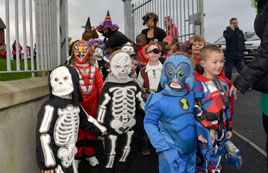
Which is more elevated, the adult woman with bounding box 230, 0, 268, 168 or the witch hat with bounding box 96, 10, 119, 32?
the witch hat with bounding box 96, 10, 119, 32

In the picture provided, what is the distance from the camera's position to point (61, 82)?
245 centimetres

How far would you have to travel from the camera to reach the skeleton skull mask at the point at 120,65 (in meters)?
3.03

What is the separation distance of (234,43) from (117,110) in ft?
20.2

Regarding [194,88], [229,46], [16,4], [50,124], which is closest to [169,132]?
[194,88]

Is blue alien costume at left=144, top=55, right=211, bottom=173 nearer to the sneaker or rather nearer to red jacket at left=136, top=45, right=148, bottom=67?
the sneaker

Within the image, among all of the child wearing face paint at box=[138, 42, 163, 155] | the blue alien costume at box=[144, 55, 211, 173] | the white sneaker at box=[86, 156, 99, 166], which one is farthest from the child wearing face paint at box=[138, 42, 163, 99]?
the blue alien costume at box=[144, 55, 211, 173]

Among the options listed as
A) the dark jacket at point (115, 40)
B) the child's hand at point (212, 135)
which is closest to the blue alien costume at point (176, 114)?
the child's hand at point (212, 135)

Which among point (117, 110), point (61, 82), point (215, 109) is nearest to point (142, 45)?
point (117, 110)

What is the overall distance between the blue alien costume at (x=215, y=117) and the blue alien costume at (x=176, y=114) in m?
0.21

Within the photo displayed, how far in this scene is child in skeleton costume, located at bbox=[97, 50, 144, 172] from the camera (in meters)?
3.00

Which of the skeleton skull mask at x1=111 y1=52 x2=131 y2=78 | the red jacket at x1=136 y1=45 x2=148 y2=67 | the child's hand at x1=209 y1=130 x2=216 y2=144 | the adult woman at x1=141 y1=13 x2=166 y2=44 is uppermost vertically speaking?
the adult woman at x1=141 y1=13 x2=166 y2=44

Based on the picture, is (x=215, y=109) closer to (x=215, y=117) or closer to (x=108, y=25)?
(x=215, y=117)

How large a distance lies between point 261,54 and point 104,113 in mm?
1836

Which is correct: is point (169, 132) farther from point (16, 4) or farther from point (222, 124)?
point (16, 4)
